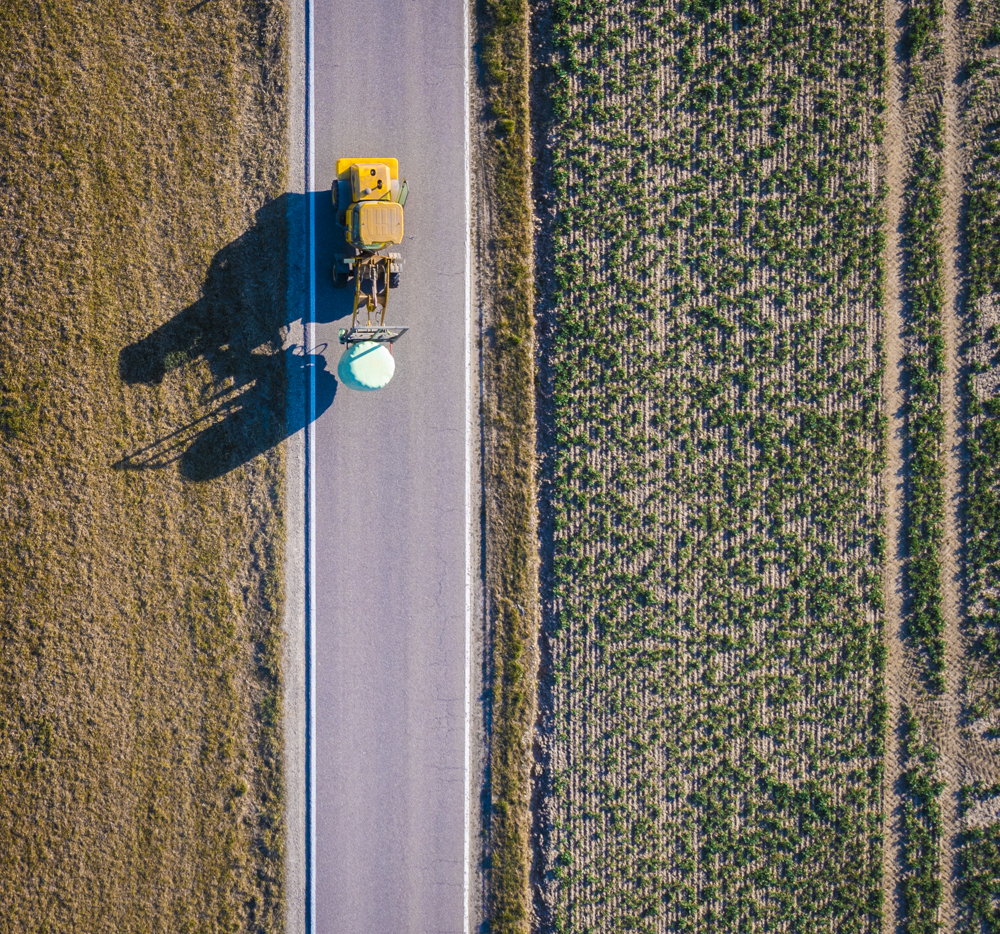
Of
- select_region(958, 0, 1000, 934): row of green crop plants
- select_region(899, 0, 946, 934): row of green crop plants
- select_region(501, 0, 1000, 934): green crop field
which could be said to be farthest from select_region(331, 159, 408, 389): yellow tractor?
select_region(958, 0, 1000, 934): row of green crop plants

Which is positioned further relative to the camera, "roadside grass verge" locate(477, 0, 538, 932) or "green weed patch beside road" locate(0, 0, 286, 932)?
"roadside grass verge" locate(477, 0, 538, 932)

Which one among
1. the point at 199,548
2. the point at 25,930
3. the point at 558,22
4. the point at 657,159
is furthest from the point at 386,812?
the point at 558,22

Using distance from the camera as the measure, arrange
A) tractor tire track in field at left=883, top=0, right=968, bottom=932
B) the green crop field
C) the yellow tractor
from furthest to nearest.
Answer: tractor tire track in field at left=883, top=0, right=968, bottom=932 → the green crop field → the yellow tractor

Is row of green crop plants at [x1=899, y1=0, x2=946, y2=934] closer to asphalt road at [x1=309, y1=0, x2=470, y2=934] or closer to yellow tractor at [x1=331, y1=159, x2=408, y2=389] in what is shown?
asphalt road at [x1=309, y1=0, x2=470, y2=934]

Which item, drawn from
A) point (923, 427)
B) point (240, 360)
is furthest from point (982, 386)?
point (240, 360)

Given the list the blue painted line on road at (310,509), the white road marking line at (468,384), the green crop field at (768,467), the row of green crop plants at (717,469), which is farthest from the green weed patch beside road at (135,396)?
the row of green crop plants at (717,469)

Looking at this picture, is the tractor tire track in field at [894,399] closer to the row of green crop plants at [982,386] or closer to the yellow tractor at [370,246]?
the row of green crop plants at [982,386]

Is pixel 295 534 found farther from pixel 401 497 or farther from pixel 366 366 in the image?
pixel 366 366
